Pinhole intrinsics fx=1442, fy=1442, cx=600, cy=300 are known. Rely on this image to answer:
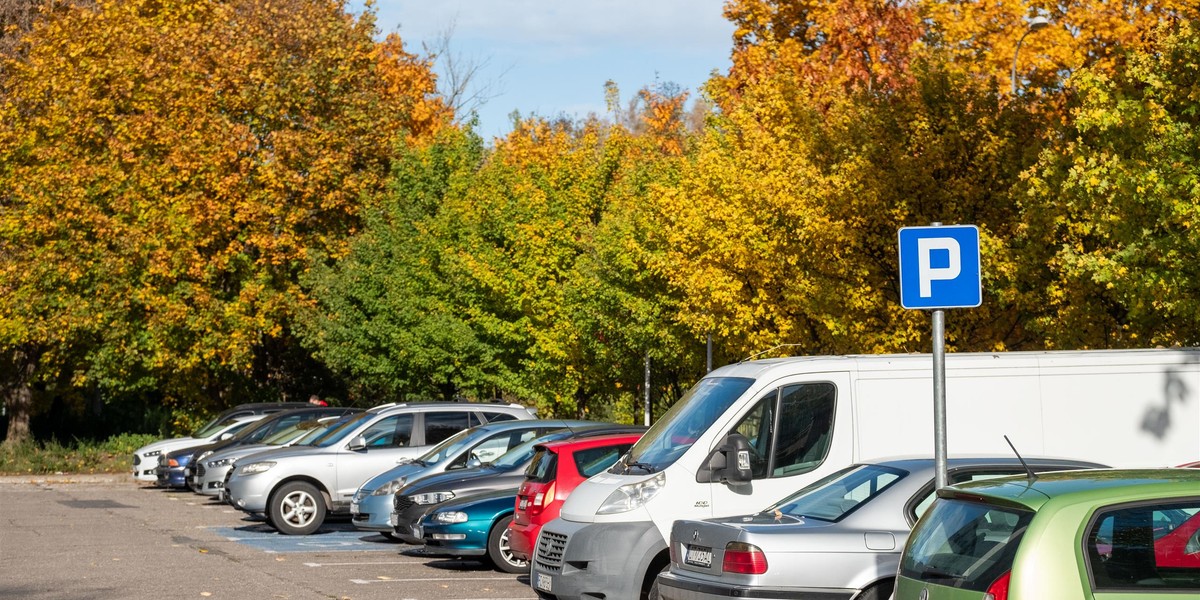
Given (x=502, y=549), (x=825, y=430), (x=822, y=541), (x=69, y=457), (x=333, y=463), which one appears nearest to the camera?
(x=822, y=541)

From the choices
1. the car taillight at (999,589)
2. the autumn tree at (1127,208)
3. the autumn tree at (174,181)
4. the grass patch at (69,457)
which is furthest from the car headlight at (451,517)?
the grass patch at (69,457)

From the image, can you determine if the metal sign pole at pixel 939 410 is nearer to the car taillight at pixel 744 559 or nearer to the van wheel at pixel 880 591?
the van wheel at pixel 880 591

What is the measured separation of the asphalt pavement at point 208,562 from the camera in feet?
44.7

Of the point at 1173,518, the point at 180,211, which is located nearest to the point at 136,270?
the point at 180,211

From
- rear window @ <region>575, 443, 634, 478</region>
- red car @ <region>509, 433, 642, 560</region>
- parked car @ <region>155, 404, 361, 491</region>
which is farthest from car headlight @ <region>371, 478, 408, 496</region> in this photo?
parked car @ <region>155, 404, 361, 491</region>

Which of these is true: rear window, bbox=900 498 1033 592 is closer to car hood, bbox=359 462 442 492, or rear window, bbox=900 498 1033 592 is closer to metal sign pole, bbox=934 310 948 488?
metal sign pole, bbox=934 310 948 488

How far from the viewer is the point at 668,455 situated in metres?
11.1

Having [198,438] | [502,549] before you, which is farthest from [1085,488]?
[198,438]

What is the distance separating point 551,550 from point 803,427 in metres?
2.17

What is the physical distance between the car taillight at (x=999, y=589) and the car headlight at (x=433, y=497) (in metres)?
10.2

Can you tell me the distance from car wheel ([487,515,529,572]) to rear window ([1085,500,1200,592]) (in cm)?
988

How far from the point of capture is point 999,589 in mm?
5785

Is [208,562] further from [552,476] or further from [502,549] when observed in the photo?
[552,476]

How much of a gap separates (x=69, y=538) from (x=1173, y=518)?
16.8m
